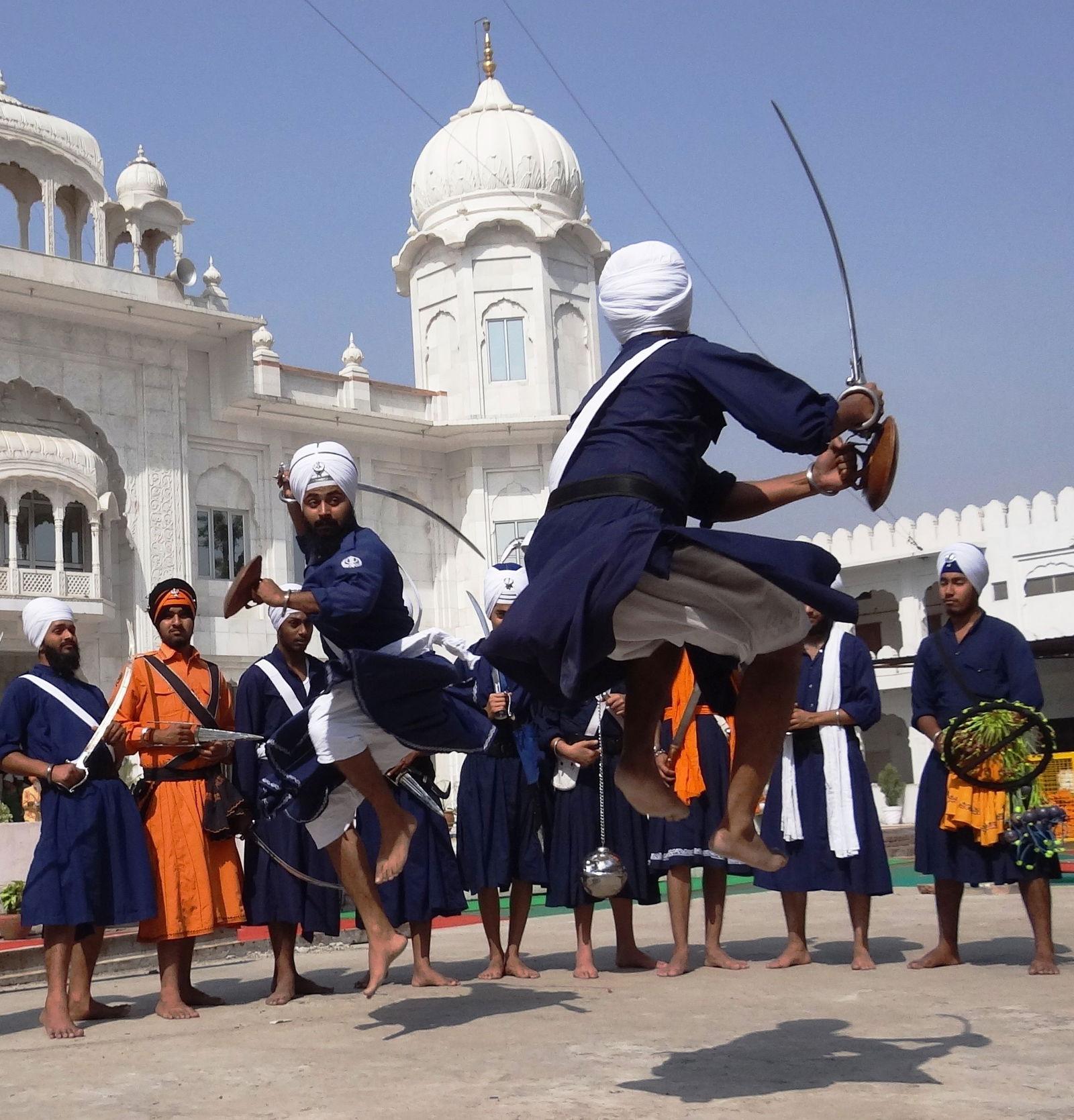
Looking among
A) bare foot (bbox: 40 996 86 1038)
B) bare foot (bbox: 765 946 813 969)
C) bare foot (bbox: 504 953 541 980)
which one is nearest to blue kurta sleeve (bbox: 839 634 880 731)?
bare foot (bbox: 765 946 813 969)

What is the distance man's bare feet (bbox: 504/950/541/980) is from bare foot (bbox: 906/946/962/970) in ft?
5.71

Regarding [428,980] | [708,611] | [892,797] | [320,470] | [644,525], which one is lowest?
[892,797]

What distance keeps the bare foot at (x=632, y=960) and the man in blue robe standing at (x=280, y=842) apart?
140cm

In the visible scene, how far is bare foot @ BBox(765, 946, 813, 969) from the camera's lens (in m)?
6.89

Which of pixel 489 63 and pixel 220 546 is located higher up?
pixel 489 63

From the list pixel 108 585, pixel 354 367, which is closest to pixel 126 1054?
pixel 108 585

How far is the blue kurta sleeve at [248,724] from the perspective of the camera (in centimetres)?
674

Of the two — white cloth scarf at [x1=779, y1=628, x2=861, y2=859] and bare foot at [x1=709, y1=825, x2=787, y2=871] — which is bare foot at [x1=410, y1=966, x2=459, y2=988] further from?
bare foot at [x1=709, y1=825, x2=787, y2=871]

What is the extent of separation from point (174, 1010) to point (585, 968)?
1.88 m

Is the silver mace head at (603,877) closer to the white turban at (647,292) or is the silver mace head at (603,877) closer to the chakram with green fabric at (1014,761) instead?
the chakram with green fabric at (1014,761)

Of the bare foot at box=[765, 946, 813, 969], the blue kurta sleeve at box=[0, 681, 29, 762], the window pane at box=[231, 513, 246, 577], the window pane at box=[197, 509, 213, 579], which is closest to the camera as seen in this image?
the blue kurta sleeve at box=[0, 681, 29, 762]

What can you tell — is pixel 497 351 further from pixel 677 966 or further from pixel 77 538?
pixel 677 966

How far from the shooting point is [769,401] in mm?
3779

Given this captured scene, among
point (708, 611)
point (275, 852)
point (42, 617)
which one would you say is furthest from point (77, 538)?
point (708, 611)
